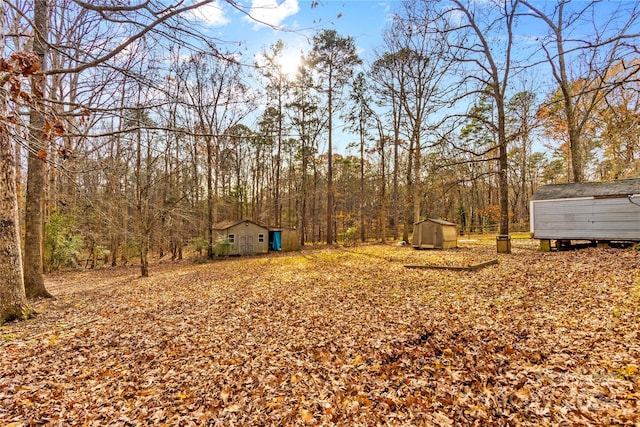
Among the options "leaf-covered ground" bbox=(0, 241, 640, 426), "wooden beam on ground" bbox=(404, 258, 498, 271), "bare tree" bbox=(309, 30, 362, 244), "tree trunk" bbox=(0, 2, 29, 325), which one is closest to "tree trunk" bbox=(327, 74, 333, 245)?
"bare tree" bbox=(309, 30, 362, 244)

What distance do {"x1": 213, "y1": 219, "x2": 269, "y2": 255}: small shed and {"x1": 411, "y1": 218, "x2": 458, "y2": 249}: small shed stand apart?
423 inches

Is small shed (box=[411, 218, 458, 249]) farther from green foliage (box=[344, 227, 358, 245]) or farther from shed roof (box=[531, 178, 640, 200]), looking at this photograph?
green foliage (box=[344, 227, 358, 245])

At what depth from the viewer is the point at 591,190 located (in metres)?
11.4

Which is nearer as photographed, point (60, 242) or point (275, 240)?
point (60, 242)

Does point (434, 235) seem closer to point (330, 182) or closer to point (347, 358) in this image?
point (330, 182)

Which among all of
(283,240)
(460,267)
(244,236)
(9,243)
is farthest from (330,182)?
(9,243)

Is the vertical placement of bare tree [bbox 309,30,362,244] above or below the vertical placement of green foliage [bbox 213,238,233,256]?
above

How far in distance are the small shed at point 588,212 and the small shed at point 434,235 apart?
392 centimetres

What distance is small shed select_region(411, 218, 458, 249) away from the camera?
50.5 feet

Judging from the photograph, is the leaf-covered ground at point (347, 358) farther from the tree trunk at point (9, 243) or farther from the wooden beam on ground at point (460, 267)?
the wooden beam on ground at point (460, 267)

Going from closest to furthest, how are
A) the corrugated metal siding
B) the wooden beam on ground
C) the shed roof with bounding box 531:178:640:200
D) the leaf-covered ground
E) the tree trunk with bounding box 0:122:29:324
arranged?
1. the leaf-covered ground
2. the tree trunk with bounding box 0:122:29:324
3. the wooden beam on ground
4. the corrugated metal siding
5. the shed roof with bounding box 531:178:640:200

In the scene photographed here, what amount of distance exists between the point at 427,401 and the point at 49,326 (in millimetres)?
6612

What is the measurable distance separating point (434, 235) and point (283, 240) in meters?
10.7

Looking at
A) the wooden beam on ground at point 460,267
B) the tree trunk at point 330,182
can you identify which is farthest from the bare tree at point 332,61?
the wooden beam on ground at point 460,267
